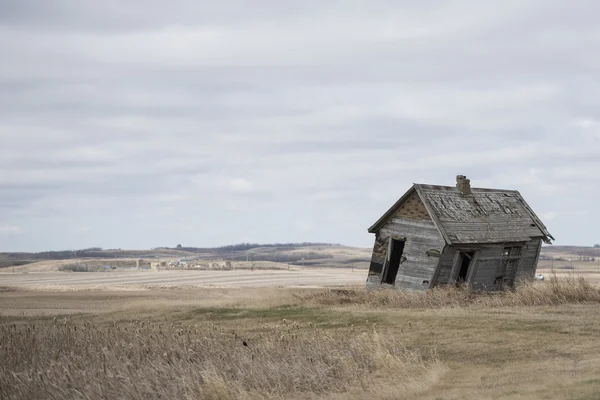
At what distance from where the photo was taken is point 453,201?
3145 cm

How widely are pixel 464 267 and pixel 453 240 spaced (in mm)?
3636

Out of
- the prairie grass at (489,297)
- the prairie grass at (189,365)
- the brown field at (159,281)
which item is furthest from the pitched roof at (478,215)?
the brown field at (159,281)

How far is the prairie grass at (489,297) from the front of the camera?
2607 centimetres

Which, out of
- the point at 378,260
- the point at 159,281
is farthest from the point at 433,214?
the point at 159,281

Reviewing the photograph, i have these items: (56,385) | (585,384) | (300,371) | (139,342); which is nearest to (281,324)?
(139,342)

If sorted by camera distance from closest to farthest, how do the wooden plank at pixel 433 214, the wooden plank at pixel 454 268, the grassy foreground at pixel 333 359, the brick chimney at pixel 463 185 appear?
the grassy foreground at pixel 333 359
the wooden plank at pixel 433 214
the wooden plank at pixel 454 268
the brick chimney at pixel 463 185

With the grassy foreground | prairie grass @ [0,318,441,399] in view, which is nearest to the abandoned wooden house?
the grassy foreground

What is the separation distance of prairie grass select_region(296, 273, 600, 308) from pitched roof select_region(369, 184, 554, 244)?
2129mm

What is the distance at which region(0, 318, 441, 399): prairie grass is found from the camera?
48.6 ft

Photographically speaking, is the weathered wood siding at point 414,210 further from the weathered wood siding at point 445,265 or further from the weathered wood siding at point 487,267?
the weathered wood siding at point 487,267

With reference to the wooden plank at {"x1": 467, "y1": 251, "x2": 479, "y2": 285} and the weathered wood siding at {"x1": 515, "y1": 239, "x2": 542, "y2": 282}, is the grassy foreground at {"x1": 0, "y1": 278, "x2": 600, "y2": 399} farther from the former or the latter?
the weathered wood siding at {"x1": 515, "y1": 239, "x2": 542, "y2": 282}

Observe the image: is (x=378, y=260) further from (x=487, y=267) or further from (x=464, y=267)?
(x=487, y=267)

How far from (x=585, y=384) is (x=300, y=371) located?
16.4 feet

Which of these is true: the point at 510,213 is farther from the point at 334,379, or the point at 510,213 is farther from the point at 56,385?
the point at 56,385
